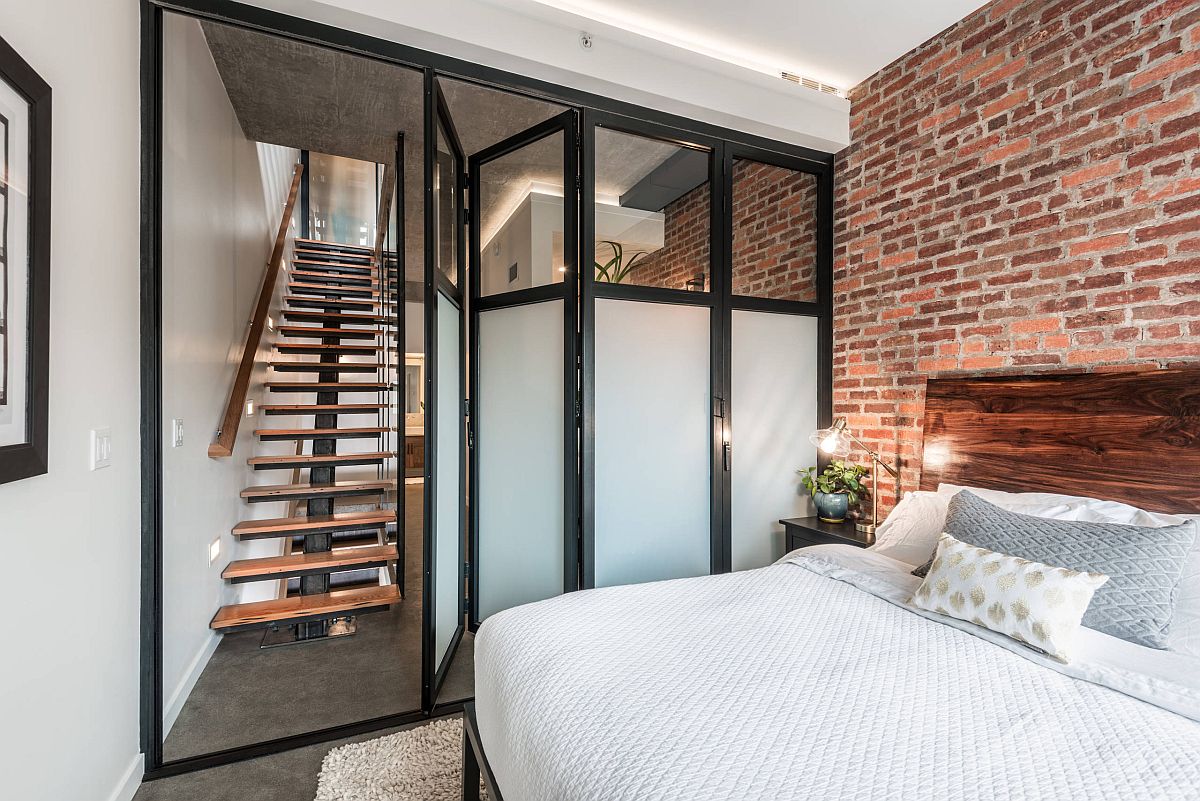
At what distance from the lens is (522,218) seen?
9.98ft

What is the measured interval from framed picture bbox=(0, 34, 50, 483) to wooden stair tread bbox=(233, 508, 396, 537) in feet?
6.74

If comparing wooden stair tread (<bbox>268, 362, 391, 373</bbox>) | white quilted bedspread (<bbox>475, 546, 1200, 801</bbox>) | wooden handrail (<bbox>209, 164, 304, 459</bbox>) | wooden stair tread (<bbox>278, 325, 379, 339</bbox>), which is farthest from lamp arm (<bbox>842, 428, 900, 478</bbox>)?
wooden stair tread (<bbox>278, 325, 379, 339</bbox>)

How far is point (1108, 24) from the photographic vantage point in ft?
7.09

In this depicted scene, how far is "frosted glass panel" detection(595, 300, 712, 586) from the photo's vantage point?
291 centimetres

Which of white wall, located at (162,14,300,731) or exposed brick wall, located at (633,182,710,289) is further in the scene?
exposed brick wall, located at (633,182,710,289)

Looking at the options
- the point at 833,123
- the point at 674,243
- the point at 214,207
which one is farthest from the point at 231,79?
the point at 833,123

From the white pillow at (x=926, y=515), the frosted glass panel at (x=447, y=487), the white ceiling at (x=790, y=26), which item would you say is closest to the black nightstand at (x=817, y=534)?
the white pillow at (x=926, y=515)

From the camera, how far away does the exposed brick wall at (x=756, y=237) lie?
3.08 meters

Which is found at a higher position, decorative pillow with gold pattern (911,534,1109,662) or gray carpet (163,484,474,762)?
decorative pillow with gold pattern (911,534,1109,662)

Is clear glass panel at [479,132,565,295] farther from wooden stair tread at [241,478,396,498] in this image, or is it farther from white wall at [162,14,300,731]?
wooden stair tread at [241,478,396,498]

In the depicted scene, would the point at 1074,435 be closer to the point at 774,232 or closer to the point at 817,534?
the point at 817,534

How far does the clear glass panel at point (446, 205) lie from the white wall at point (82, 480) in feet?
3.48

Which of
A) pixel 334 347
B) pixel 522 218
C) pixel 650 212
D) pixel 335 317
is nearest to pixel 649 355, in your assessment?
pixel 650 212

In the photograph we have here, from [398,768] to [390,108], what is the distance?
317 centimetres
